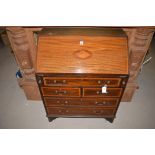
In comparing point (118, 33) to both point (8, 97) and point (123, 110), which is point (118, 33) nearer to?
point (123, 110)

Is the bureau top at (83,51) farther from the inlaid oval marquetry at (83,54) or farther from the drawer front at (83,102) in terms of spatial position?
the drawer front at (83,102)

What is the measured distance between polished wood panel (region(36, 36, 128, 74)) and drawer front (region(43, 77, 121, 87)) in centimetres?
12

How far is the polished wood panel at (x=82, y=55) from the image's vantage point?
6.80 ft

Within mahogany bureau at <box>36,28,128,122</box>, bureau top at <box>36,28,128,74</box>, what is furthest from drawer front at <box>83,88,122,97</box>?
bureau top at <box>36,28,128,74</box>

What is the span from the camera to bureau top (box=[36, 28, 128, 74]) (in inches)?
81.7

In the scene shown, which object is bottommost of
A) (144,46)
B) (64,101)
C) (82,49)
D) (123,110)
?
(123,110)

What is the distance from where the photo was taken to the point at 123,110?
3.22 metres

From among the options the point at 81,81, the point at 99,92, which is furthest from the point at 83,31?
the point at 99,92

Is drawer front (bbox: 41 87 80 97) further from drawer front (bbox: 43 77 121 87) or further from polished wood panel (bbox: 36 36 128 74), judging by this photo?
polished wood panel (bbox: 36 36 128 74)

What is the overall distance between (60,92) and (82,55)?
0.57 metres

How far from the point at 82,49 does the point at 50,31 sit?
433 mm

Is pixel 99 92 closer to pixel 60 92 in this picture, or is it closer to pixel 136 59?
pixel 60 92

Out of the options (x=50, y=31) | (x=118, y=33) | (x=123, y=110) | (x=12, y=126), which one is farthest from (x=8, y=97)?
(x=118, y=33)

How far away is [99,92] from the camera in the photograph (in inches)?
93.0
